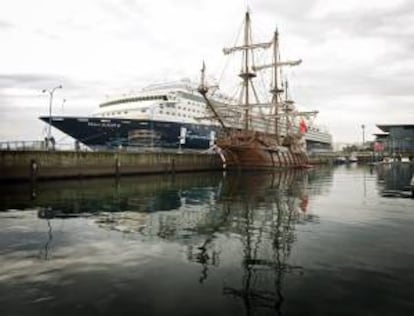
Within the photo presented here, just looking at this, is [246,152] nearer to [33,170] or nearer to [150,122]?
[150,122]

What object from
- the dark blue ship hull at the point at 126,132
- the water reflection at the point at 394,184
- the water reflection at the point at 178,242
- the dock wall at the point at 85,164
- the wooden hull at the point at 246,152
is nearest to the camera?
the water reflection at the point at 178,242

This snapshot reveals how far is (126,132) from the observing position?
7838 centimetres

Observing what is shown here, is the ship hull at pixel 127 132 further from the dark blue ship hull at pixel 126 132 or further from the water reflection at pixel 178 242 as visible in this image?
the water reflection at pixel 178 242

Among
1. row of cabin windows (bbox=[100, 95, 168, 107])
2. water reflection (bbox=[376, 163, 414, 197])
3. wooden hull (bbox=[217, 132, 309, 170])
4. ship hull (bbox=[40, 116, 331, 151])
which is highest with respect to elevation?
row of cabin windows (bbox=[100, 95, 168, 107])

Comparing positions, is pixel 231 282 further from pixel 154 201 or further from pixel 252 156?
pixel 252 156

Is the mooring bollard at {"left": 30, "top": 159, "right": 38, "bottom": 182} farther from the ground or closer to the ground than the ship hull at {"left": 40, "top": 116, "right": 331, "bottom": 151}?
closer to the ground

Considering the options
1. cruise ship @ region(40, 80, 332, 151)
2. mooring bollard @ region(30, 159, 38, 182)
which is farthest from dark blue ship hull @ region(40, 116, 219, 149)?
mooring bollard @ region(30, 159, 38, 182)

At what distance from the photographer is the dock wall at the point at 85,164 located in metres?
41.8

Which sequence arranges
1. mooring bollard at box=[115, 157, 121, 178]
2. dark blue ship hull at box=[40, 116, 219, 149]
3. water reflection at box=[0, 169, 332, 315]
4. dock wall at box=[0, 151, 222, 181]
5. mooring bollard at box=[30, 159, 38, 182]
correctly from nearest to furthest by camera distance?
1. water reflection at box=[0, 169, 332, 315]
2. dock wall at box=[0, 151, 222, 181]
3. mooring bollard at box=[30, 159, 38, 182]
4. mooring bollard at box=[115, 157, 121, 178]
5. dark blue ship hull at box=[40, 116, 219, 149]

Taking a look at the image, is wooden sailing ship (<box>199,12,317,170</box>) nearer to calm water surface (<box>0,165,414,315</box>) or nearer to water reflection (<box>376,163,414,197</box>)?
water reflection (<box>376,163,414,197</box>)

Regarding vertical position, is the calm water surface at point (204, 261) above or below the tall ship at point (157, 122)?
below

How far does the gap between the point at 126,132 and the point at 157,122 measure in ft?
19.0

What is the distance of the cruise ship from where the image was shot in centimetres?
7425

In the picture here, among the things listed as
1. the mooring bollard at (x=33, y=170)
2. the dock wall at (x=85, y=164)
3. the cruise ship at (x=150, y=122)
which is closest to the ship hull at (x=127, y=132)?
the cruise ship at (x=150, y=122)
